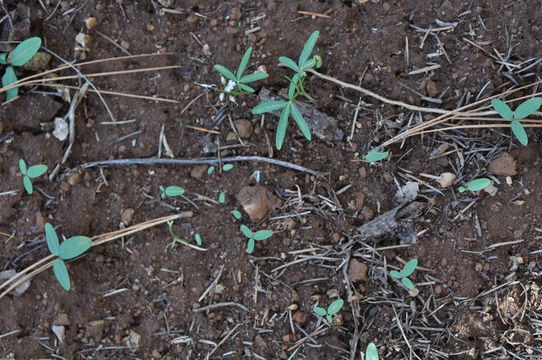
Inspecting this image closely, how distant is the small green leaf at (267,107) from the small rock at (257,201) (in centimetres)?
35

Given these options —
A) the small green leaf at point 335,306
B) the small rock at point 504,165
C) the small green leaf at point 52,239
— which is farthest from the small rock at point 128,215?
the small rock at point 504,165

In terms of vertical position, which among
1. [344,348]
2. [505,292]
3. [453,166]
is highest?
[453,166]

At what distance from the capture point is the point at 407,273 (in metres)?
2.22

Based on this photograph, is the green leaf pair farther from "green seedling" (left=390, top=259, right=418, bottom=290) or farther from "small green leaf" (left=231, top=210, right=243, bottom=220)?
"green seedling" (left=390, top=259, right=418, bottom=290)

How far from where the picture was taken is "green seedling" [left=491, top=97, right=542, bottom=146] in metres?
2.10

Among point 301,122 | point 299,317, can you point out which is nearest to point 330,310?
point 299,317

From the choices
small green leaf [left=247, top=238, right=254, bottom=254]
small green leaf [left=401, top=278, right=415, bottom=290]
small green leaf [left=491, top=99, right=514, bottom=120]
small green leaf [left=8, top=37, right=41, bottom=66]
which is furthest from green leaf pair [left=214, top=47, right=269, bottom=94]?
small green leaf [left=401, top=278, right=415, bottom=290]

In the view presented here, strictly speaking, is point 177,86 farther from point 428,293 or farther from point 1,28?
point 428,293

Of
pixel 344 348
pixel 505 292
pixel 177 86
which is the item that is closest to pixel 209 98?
pixel 177 86

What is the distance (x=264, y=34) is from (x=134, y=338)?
4.89 ft

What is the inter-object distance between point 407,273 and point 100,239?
1.38 meters

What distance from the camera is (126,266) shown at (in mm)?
2398

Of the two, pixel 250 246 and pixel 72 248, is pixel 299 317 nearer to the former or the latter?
pixel 250 246

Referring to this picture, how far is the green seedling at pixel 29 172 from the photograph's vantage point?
Answer: 2.36 metres
